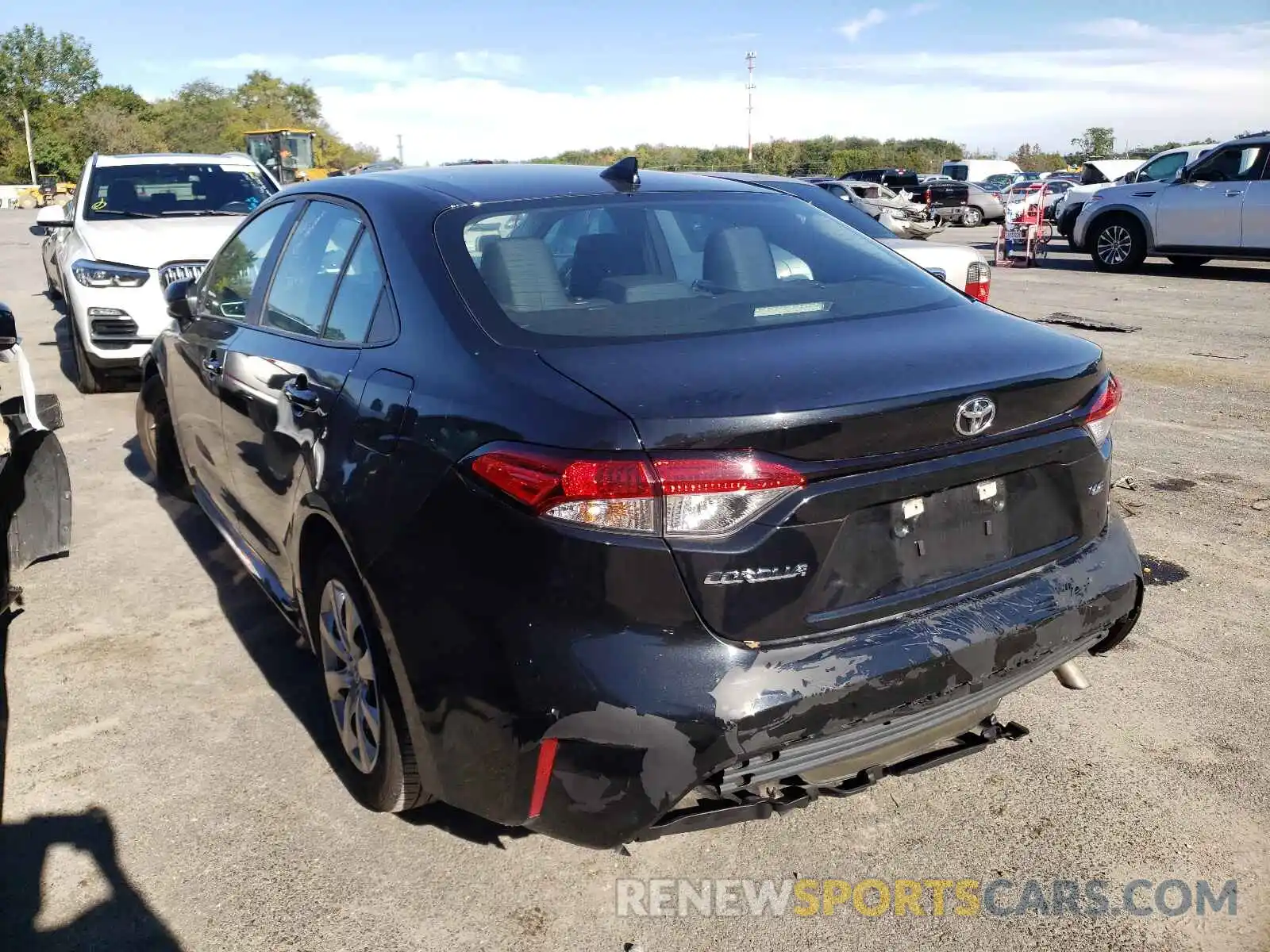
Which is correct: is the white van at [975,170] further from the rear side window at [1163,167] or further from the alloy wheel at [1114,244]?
the alloy wheel at [1114,244]

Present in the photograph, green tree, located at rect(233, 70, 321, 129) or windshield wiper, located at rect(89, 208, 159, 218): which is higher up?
green tree, located at rect(233, 70, 321, 129)

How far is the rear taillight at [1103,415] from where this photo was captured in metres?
2.60

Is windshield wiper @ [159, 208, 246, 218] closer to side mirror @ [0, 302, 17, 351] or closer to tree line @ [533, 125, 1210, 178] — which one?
side mirror @ [0, 302, 17, 351]

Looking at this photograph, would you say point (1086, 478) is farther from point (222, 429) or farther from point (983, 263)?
point (983, 263)

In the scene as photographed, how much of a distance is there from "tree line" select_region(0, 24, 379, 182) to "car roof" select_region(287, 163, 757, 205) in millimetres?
83403

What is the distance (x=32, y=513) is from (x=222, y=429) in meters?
1.25

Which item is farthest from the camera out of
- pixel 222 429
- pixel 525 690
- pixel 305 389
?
pixel 222 429

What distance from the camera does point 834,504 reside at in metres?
2.14

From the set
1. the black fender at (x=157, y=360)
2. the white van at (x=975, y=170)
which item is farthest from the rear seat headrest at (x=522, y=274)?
the white van at (x=975, y=170)

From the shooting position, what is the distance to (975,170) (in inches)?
1704

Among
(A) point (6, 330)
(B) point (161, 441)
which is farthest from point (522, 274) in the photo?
(B) point (161, 441)

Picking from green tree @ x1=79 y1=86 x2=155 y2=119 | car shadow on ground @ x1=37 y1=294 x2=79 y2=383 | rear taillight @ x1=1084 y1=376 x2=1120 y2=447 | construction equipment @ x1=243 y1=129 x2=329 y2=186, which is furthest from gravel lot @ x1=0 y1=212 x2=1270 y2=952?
green tree @ x1=79 y1=86 x2=155 y2=119

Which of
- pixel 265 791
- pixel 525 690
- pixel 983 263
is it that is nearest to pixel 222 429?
pixel 265 791

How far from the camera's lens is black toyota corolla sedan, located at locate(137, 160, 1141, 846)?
2.08 meters
